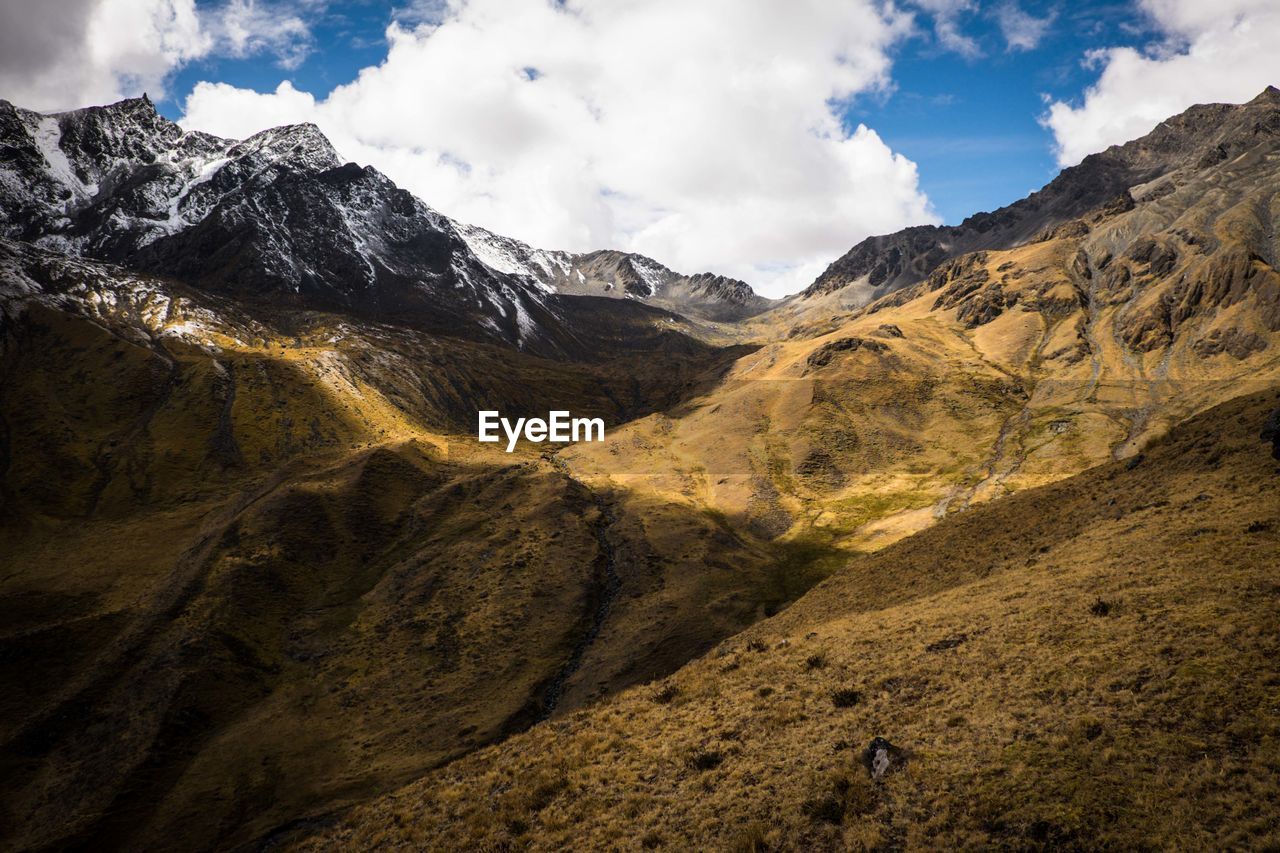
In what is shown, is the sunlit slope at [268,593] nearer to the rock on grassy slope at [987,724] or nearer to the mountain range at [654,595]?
the mountain range at [654,595]

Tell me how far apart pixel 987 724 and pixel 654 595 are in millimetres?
56052

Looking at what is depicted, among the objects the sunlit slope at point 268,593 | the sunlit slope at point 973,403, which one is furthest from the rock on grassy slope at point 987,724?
the sunlit slope at point 973,403

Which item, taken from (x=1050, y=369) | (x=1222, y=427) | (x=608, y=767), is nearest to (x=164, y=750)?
(x=608, y=767)

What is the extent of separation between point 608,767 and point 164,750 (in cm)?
4530

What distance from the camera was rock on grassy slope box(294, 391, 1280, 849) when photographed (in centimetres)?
1677

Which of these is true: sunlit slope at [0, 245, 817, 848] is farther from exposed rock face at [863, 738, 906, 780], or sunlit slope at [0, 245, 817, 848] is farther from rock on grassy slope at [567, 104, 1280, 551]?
exposed rock face at [863, 738, 906, 780]

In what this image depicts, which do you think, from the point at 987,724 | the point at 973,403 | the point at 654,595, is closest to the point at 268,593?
the point at 654,595

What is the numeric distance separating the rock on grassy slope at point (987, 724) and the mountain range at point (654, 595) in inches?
6.3

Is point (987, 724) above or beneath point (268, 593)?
beneath

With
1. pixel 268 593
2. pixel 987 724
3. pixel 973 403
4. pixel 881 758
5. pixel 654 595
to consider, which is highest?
pixel 973 403

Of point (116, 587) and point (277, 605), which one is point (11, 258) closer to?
point (116, 587)

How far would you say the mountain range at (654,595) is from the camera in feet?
66.7

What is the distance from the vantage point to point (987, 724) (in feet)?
69.1

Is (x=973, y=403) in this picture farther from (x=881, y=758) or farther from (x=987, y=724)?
(x=881, y=758)
